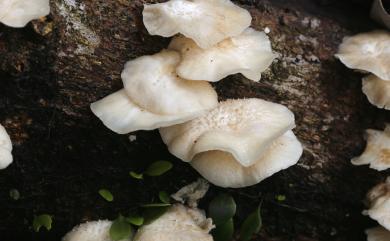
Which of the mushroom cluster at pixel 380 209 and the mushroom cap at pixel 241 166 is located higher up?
the mushroom cap at pixel 241 166

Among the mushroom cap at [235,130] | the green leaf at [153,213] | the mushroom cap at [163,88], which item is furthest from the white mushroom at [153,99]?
the green leaf at [153,213]

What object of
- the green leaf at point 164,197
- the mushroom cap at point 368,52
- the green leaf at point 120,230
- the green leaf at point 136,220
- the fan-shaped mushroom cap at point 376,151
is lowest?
the green leaf at point 120,230

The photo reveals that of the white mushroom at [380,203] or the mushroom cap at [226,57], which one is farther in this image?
the white mushroom at [380,203]

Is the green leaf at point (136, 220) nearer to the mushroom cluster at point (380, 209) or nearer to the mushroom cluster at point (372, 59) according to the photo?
the mushroom cluster at point (380, 209)

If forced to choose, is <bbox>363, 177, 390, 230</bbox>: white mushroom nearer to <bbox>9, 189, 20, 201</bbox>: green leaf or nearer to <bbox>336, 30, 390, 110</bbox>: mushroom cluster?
<bbox>336, 30, 390, 110</bbox>: mushroom cluster

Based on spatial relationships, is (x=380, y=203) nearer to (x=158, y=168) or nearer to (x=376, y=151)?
(x=376, y=151)

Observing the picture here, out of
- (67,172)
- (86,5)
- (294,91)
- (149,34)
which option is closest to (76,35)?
(86,5)

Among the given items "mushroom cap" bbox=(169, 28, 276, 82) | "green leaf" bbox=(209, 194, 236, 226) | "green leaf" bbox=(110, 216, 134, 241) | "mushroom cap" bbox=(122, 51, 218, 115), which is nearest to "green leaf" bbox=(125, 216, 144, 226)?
"green leaf" bbox=(110, 216, 134, 241)
